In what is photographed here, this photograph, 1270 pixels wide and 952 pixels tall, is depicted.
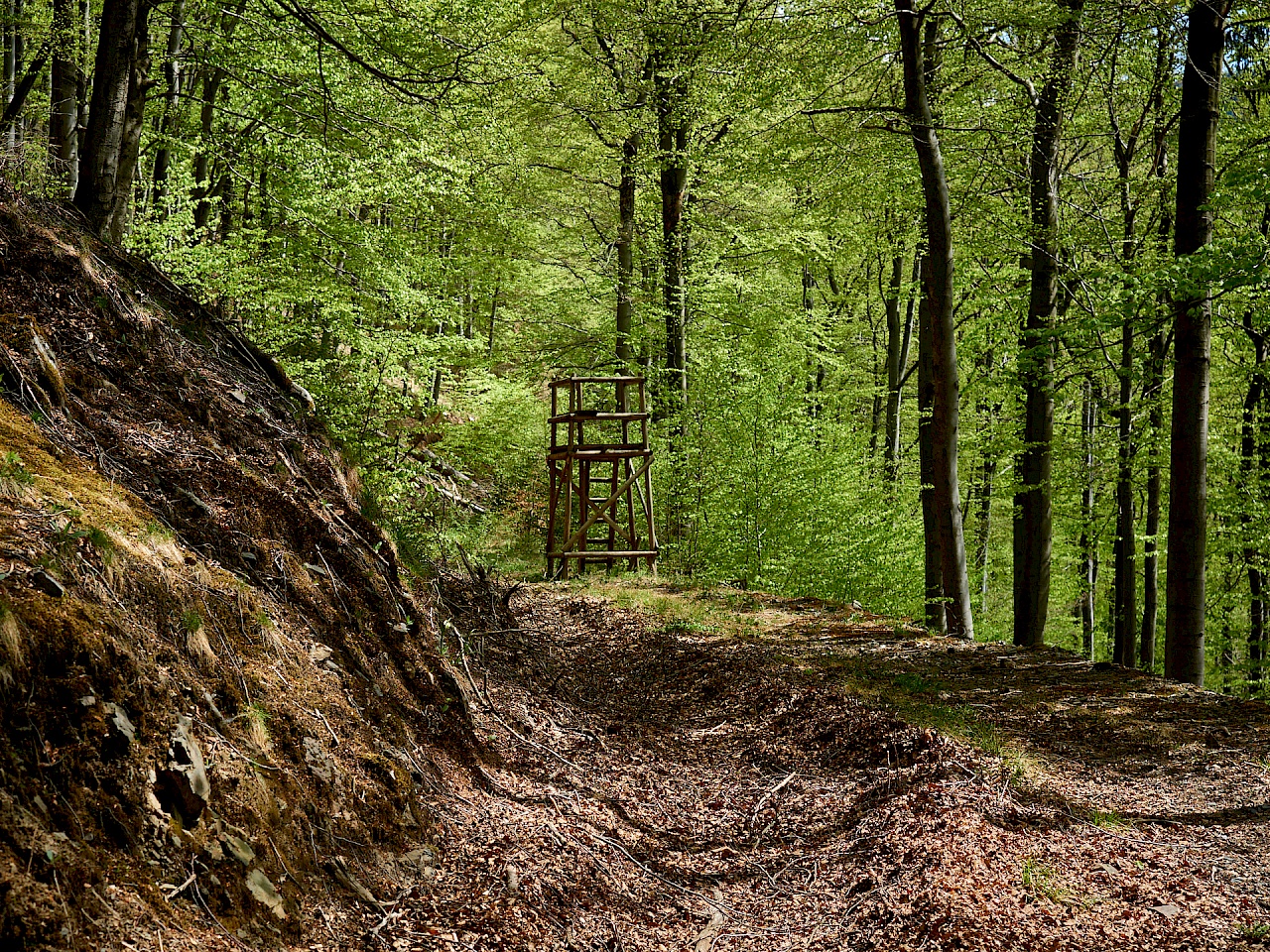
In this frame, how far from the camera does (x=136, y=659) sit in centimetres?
275

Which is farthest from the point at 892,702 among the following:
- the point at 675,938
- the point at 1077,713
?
the point at 675,938

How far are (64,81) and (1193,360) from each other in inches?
489

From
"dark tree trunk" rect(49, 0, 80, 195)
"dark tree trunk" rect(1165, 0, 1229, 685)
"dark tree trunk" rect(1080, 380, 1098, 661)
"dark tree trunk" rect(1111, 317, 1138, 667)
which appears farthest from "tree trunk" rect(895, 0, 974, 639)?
"dark tree trunk" rect(49, 0, 80, 195)

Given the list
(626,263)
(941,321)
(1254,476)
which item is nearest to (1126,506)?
(1254,476)

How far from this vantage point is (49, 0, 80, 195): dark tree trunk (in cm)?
998

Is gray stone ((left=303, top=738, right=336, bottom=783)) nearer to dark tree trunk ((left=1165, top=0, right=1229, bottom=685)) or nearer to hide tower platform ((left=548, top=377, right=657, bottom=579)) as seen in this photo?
dark tree trunk ((left=1165, top=0, right=1229, bottom=685))

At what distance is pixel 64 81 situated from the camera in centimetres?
1064

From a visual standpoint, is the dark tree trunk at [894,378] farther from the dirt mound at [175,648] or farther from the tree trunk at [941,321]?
the dirt mound at [175,648]

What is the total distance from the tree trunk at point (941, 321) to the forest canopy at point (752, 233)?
1.4 inches

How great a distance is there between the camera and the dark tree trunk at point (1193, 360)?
7250mm

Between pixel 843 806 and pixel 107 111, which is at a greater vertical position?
pixel 107 111

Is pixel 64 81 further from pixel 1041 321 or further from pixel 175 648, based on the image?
pixel 1041 321

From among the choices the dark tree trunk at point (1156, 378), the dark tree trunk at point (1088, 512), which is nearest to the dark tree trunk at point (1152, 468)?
the dark tree trunk at point (1156, 378)

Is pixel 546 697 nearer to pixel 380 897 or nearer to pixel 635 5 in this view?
pixel 380 897
